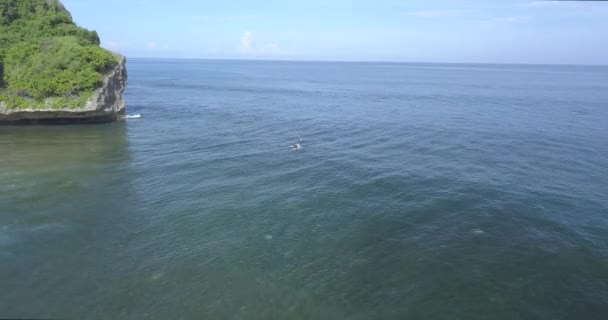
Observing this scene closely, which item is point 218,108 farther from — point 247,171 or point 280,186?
point 280,186

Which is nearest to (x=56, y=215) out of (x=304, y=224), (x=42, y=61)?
(x=304, y=224)

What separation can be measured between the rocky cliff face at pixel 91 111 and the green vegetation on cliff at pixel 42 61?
109 cm

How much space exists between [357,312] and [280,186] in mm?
21905

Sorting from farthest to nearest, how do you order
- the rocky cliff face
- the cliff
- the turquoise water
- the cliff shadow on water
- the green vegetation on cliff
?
the rocky cliff face, the cliff, the green vegetation on cliff, the cliff shadow on water, the turquoise water

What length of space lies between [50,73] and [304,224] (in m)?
58.1

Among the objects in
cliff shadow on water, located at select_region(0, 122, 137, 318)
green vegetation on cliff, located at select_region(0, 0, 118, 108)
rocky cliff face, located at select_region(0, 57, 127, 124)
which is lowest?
cliff shadow on water, located at select_region(0, 122, 137, 318)

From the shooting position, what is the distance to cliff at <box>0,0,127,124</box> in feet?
229

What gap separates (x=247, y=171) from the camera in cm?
5128

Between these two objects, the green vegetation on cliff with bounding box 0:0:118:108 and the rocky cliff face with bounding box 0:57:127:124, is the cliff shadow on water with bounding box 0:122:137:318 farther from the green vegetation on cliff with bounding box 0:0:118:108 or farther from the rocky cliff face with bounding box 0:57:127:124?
the green vegetation on cliff with bounding box 0:0:118:108

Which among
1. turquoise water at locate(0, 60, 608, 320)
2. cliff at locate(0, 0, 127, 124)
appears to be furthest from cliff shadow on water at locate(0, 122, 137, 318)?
cliff at locate(0, 0, 127, 124)

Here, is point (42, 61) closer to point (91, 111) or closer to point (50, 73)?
point (50, 73)

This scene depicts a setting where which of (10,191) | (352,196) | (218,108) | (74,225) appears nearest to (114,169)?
(10,191)

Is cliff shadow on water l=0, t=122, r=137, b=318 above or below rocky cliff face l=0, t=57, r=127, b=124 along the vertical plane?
below

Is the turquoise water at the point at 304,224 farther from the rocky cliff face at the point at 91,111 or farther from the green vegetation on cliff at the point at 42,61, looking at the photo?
the green vegetation on cliff at the point at 42,61
